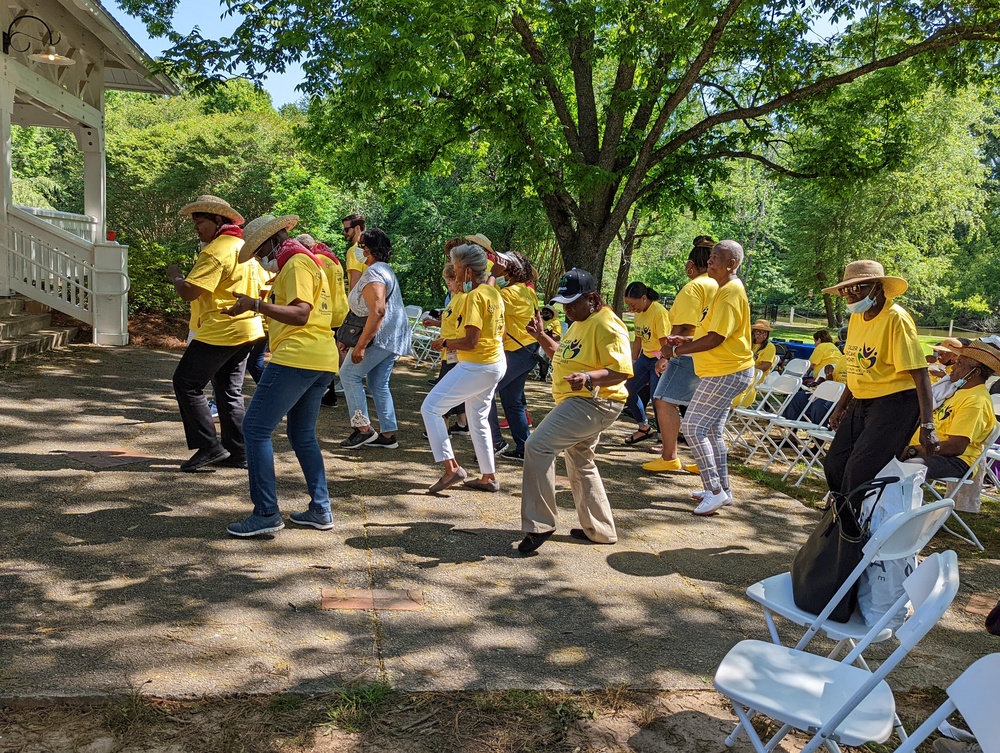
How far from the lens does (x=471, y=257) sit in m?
5.85

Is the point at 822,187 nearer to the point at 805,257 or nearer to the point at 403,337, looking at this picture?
the point at 403,337

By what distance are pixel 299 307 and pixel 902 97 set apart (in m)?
11.5

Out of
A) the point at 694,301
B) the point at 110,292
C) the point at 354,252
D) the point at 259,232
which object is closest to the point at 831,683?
the point at 259,232

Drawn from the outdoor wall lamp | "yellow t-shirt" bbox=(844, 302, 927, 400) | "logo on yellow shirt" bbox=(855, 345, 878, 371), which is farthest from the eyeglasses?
the outdoor wall lamp

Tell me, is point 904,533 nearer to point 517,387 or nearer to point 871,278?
point 871,278

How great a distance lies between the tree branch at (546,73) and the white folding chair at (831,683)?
382 inches

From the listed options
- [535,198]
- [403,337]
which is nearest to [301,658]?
[403,337]

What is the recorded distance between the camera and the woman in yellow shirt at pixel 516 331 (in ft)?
23.7

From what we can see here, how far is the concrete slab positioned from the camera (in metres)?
3.54

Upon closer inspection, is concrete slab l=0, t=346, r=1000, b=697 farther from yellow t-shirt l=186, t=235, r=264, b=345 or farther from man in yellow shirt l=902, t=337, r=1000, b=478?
yellow t-shirt l=186, t=235, r=264, b=345

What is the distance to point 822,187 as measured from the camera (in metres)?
13.2

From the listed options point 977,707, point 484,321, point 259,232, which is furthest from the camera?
point 484,321

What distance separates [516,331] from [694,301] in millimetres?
1626

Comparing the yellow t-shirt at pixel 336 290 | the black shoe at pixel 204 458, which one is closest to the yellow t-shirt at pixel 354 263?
the yellow t-shirt at pixel 336 290
